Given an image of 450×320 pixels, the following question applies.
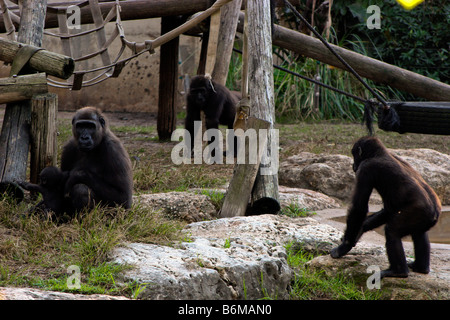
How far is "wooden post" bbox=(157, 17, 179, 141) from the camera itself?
956cm

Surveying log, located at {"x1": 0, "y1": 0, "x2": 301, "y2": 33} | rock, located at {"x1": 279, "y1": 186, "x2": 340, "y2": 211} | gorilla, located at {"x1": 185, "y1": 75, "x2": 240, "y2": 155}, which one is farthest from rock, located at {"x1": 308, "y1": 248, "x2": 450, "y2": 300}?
log, located at {"x1": 0, "y1": 0, "x2": 301, "y2": 33}

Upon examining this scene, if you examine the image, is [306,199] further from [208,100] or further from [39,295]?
[39,295]

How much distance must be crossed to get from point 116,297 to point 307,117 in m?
10.4

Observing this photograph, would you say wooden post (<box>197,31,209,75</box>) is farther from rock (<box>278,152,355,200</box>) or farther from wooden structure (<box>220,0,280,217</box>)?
wooden structure (<box>220,0,280,217</box>)

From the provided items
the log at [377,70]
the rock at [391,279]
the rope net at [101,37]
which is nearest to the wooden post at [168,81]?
the rope net at [101,37]

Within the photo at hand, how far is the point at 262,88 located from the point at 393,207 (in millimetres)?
2122

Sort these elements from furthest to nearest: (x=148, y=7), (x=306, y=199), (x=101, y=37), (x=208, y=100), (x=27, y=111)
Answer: (x=208, y=100), (x=148, y=7), (x=101, y=37), (x=306, y=199), (x=27, y=111)

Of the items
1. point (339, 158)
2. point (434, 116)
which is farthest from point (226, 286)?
point (339, 158)

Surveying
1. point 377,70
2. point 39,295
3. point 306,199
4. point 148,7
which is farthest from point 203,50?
point 39,295

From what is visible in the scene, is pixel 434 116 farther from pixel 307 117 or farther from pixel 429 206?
pixel 307 117

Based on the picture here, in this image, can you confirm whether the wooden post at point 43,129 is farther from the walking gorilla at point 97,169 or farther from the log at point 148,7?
the log at point 148,7

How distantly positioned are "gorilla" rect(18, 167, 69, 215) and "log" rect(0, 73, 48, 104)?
940mm

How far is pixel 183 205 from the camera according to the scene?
5.71 metres

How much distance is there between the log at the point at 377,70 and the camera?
723 cm
